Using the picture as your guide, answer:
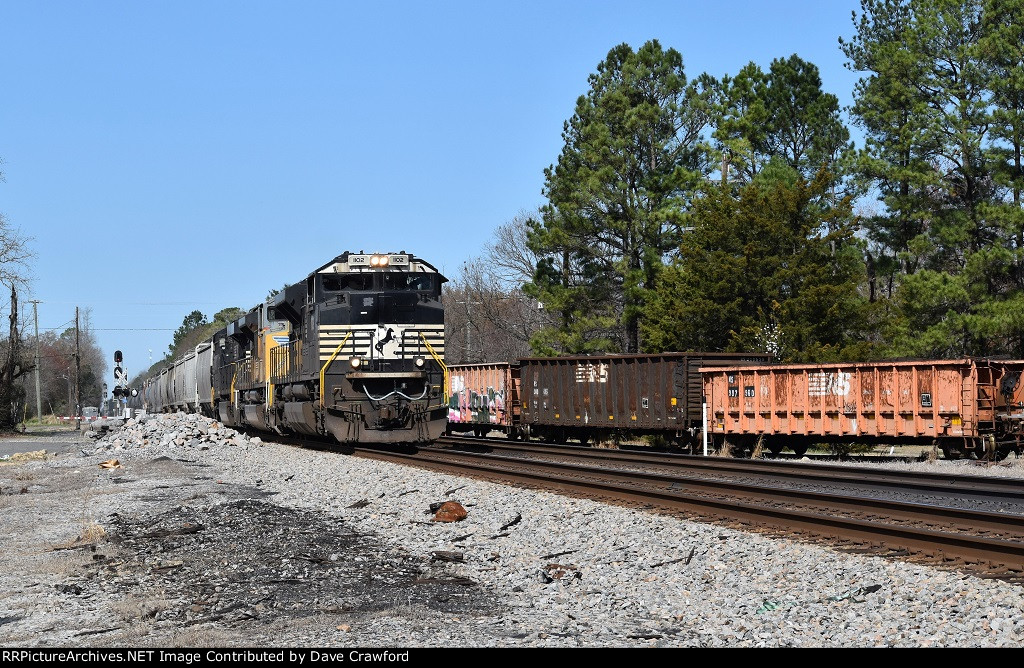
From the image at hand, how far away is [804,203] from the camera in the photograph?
37.8 meters

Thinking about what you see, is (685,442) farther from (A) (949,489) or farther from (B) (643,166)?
(B) (643,166)

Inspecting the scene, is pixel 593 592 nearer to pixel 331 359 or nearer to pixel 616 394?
pixel 331 359

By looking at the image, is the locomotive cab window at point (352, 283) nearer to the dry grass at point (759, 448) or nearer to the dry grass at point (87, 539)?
the dry grass at point (759, 448)

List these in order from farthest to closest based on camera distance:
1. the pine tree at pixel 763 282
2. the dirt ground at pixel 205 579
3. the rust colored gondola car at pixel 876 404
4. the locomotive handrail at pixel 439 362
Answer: the pine tree at pixel 763 282 → the locomotive handrail at pixel 439 362 → the rust colored gondola car at pixel 876 404 → the dirt ground at pixel 205 579

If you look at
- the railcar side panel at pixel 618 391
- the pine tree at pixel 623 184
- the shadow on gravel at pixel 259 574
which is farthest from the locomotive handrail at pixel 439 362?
the pine tree at pixel 623 184

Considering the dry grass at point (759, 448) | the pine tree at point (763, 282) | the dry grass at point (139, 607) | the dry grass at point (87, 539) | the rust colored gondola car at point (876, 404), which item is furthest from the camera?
the pine tree at point (763, 282)

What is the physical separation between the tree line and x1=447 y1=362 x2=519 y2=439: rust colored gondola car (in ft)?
25.5

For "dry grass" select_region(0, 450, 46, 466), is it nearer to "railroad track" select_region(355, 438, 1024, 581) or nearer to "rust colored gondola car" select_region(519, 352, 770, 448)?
"rust colored gondola car" select_region(519, 352, 770, 448)

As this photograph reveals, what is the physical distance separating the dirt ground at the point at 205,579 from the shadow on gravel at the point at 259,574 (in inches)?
0.6

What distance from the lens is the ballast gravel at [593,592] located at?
23.0 feet

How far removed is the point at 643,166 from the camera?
152 feet

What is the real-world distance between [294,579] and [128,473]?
13.8 metres

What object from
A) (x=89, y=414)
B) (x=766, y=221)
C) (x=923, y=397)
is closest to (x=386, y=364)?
(x=923, y=397)

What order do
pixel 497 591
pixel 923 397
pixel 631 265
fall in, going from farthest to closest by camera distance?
pixel 631 265 < pixel 923 397 < pixel 497 591
